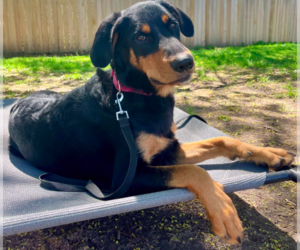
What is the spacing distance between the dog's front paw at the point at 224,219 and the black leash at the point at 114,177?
2.03 feet

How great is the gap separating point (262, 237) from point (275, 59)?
6734 mm

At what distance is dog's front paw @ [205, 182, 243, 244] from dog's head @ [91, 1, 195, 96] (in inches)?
38.5

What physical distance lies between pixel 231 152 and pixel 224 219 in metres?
0.98

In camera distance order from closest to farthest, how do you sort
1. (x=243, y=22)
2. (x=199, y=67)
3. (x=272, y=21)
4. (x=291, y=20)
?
(x=199, y=67)
(x=243, y=22)
(x=272, y=21)
(x=291, y=20)

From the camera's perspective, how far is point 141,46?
246 centimetres

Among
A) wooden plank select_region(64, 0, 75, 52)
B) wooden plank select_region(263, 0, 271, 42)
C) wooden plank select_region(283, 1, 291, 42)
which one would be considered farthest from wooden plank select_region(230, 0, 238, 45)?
wooden plank select_region(64, 0, 75, 52)

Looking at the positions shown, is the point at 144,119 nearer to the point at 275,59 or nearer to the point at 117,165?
the point at 117,165

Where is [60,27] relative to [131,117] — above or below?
above

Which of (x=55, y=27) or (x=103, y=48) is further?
(x=55, y=27)

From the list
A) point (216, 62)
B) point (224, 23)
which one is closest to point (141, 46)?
point (216, 62)

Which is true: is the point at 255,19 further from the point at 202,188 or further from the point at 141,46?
the point at 202,188

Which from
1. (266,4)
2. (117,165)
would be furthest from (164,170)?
(266,4)

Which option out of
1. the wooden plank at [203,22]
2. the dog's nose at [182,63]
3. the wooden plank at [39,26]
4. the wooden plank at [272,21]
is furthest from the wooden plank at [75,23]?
the dog's nose at [182,63]

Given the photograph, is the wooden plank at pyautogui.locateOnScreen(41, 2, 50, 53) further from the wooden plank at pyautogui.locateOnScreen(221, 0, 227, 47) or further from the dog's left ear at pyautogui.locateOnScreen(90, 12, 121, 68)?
the dog's left ear at pyautogui.locateOnScreen(90, 12, 121, 68)
